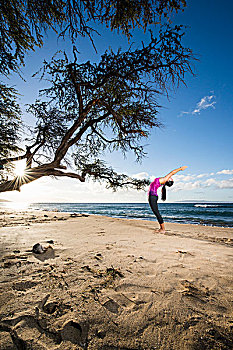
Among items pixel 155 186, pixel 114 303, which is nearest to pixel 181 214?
pixel 155 186

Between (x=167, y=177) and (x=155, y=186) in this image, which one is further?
(x=155, y=186)

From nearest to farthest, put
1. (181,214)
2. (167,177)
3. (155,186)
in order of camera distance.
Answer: (167,177), (155,186), (181,214)

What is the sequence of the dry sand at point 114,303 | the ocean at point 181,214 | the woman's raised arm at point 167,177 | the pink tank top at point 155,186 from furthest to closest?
the ocean at point 181,214 → the pink tank top at point 155,186 → the woman's raised arm at point 167,177 → the dry sand at point 114,303

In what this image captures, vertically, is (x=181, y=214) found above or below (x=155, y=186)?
below

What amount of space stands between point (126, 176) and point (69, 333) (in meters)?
4.77

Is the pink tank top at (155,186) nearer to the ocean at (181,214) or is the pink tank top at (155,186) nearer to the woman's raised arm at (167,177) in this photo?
the woman's raised arm at (167,177)

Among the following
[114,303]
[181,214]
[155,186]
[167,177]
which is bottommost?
[181,214]

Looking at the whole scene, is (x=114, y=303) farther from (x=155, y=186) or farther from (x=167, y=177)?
(x=167, y=177)

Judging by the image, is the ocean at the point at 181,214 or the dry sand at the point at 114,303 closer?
the dry sand at the point at 114,303

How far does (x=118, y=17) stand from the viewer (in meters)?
2.52

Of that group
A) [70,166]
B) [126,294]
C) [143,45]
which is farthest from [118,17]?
[70,166]

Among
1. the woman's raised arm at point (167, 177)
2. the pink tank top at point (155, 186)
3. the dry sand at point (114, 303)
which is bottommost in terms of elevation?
the dry sand at point (114, 303)

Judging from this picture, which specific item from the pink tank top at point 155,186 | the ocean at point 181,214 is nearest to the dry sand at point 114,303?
the pink tank top at point 155,186

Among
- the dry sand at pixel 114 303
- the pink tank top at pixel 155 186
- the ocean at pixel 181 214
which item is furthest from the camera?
the ocean at pixel 181 214
